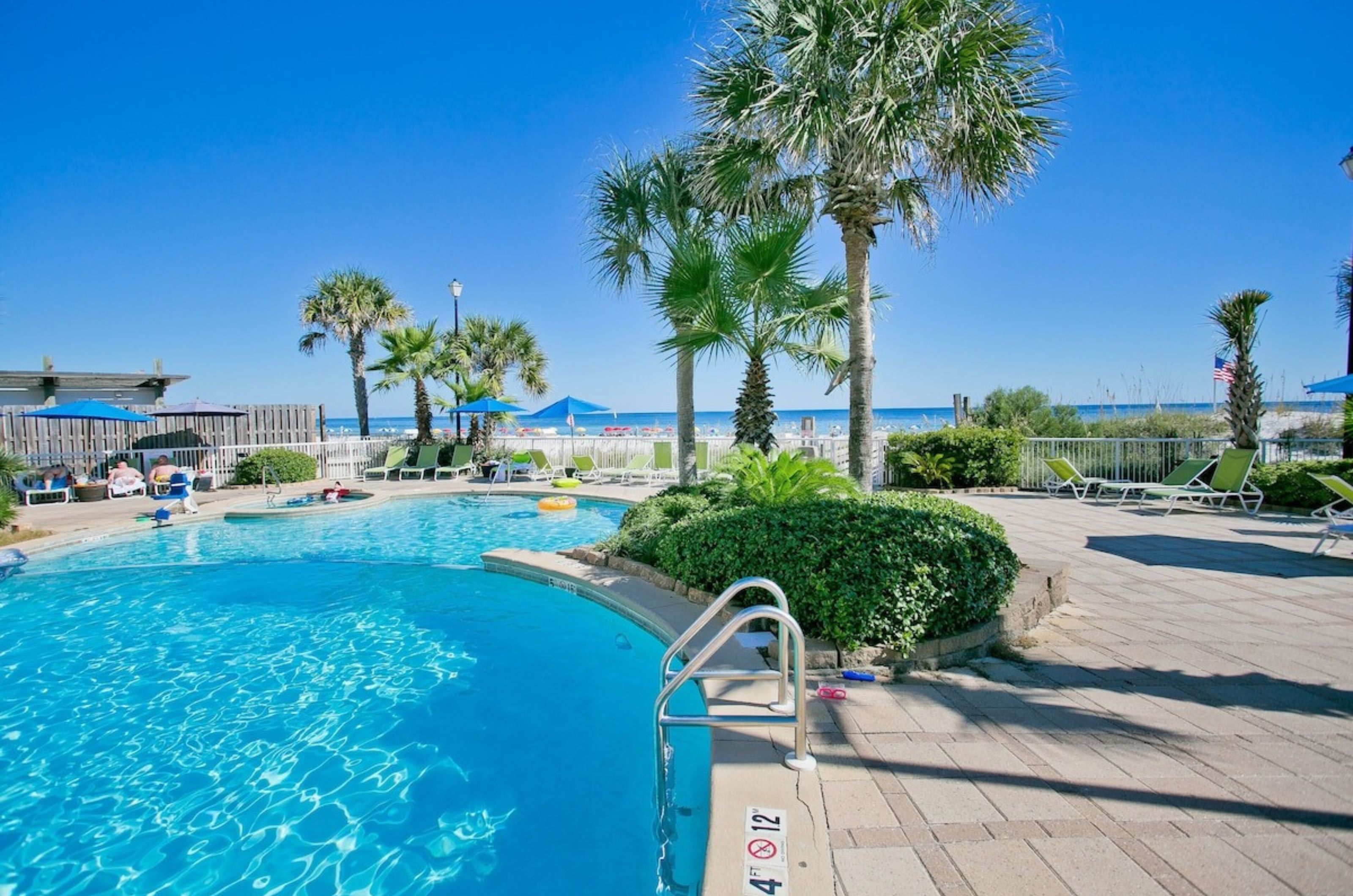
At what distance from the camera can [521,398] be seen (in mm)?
21719

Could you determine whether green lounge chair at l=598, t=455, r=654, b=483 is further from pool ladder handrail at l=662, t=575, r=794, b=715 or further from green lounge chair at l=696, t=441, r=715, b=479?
pool ladder handrail at l=662, t=575, r=794, b=715

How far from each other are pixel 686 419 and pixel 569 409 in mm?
9626

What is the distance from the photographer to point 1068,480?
11188 millimetres

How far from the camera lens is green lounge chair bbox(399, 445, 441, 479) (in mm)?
17391

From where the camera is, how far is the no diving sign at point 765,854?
1.83 meters

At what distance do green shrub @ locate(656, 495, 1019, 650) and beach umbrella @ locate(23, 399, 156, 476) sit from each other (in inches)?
659

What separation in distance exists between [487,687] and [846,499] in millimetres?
3113

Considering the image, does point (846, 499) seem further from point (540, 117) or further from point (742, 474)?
point (540, 117)

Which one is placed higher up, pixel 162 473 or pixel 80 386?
pixel 80 386

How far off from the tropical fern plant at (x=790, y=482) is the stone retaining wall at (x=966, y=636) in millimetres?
1159

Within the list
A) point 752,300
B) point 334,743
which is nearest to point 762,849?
point 334,743

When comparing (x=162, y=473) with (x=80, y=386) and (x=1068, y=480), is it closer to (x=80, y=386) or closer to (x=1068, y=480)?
(x=80, y=386)

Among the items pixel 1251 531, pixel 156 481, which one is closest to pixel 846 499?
pixel 1251 531

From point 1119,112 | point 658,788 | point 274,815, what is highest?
point 1119,112
